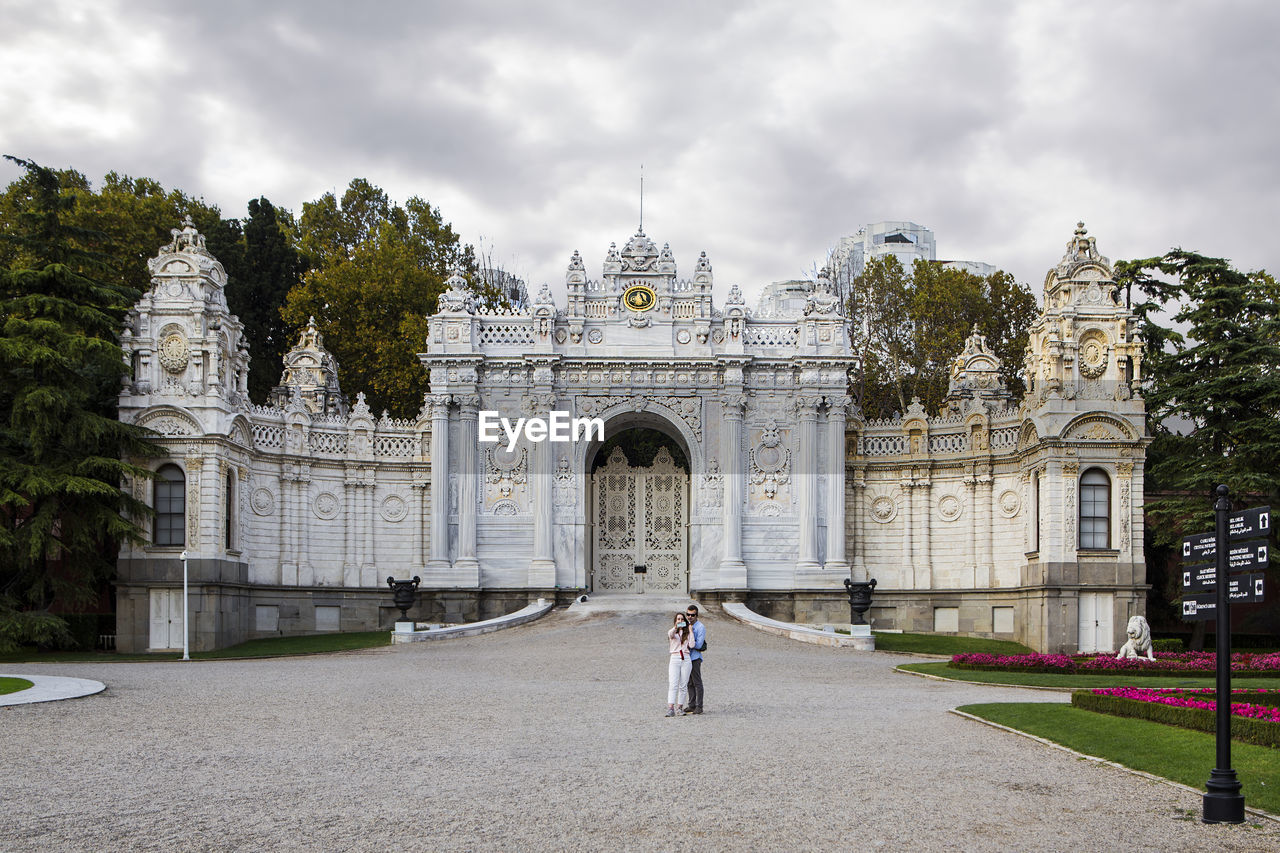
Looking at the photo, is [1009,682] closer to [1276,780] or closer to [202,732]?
[1276,780]

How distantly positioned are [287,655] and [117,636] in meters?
6.00

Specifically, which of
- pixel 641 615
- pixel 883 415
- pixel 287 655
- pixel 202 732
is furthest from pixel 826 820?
pixel 883 415

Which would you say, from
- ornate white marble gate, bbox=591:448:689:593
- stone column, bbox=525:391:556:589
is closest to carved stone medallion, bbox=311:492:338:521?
stone column, bbox=525:391:556:589

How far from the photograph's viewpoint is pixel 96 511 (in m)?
34.7

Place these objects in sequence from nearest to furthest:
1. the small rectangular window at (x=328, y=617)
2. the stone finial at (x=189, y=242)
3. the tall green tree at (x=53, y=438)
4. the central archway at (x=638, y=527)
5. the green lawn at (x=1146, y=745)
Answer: the green lawn at (x=1146, y=745), the tall green tree at (x=53, y=438), the stone finial at (x=189, y=242), the small rectangular window at (x=328, y=617), the central archway at (x=638, y=527)

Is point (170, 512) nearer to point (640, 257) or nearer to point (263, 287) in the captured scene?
point (640, 257)

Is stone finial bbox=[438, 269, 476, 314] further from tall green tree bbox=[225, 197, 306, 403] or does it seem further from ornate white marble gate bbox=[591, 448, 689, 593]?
tall green tree bbox=[225, 197, 306, 403]

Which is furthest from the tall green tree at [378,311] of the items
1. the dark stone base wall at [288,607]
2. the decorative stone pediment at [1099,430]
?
the decorative stone pediment at [1099,430]

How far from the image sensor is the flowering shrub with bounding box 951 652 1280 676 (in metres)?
28.2

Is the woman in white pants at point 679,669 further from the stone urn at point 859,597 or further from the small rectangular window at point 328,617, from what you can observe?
the small rectangular window at point 328,617

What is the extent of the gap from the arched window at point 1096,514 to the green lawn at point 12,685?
26.9 m

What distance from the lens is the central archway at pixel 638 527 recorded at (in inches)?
1763

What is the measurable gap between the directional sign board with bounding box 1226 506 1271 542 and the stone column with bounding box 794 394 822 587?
94.0 feet
